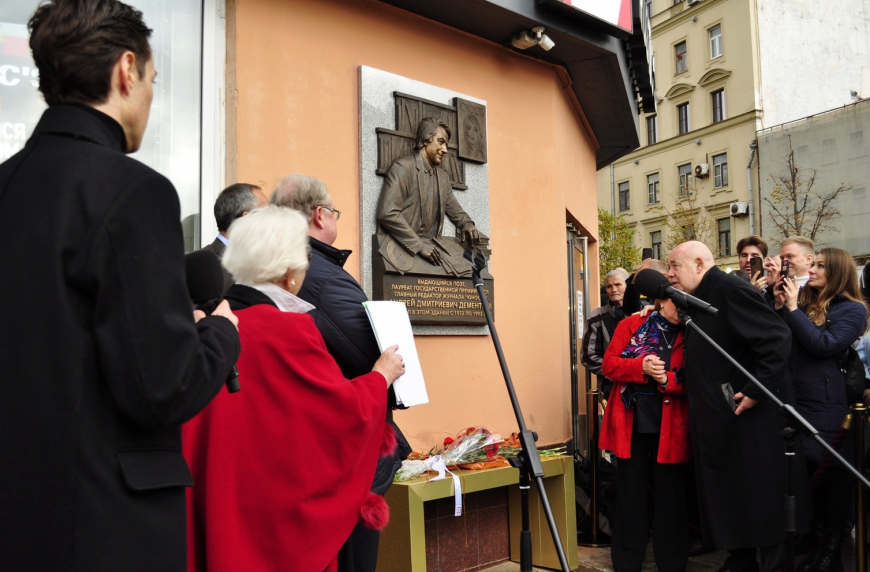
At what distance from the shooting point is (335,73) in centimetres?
548

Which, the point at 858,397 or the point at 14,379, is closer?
the point at 14,379

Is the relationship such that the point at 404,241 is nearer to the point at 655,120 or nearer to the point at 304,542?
the point at 304,542

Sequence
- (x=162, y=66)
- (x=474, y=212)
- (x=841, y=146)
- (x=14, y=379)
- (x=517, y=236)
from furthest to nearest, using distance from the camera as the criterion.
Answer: (x=841, y=146) < (x=517, y=236) < (x=474, y=212) < (x=162, y=66) < (x=14, y=379)

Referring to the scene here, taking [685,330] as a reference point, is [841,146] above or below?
above

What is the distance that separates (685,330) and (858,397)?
1364 millimetres

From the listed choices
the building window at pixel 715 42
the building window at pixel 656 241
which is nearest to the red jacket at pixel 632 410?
the building window at pixel 715 42

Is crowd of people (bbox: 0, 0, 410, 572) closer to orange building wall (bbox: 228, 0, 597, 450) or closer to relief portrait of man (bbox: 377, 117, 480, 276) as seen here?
orange building wall (bbox: 228, 0, 597, 450)

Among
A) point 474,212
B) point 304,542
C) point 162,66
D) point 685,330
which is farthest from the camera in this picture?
point 474,212

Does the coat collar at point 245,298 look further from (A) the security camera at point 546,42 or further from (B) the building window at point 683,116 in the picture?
(B) the building window at point 683,116

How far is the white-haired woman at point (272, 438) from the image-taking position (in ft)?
8.20

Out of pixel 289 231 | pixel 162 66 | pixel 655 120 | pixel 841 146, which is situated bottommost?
pixel 289 231

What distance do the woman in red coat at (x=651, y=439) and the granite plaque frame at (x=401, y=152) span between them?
4.14 ft

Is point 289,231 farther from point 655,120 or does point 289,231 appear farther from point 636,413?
point 655,120

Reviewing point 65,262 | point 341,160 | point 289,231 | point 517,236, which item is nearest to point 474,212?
point 517,236
